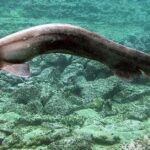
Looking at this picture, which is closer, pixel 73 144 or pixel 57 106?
pixel 73 144

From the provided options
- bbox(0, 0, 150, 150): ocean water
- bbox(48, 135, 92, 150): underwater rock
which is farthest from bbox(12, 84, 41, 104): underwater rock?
bbox(48, 135, 92, 150): underwater rock

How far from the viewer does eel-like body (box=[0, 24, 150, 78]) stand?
208 centimetres

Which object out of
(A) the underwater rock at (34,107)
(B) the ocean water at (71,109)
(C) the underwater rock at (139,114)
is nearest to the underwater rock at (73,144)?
(B) the ocean water at (71,109)

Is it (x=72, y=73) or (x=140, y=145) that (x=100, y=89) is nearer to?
(x=72, y=73)

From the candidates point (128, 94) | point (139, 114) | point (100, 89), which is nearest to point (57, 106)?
point (100, 89)

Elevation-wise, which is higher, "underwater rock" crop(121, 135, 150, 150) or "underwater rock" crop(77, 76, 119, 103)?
"underwater rock" crop(121, 135, 150, 150)

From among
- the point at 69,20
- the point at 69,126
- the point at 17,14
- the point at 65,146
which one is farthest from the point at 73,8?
the point at 65,146

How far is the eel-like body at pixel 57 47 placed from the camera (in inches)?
81.8

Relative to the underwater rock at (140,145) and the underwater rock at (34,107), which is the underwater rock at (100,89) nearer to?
the underwater rock at (34,107)

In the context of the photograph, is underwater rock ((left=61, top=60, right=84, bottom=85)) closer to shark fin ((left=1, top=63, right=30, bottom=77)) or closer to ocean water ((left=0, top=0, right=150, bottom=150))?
ocean water ((left=0, top=0, right=150, bottom=150))

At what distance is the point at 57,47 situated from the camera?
7.06 feet

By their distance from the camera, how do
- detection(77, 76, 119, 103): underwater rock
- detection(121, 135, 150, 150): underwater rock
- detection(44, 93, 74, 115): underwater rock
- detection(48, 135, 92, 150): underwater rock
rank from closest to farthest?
detection(121, 135, 150, 150): underwater rock
detection(48, 135, 92, 150): underwater rock
detection(44, 93, 74, 115): underwater rock
detection(77, 76, 119, 103): underwater rock

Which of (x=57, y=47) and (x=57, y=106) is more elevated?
(x=57, y=47)

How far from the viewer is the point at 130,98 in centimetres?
1402
